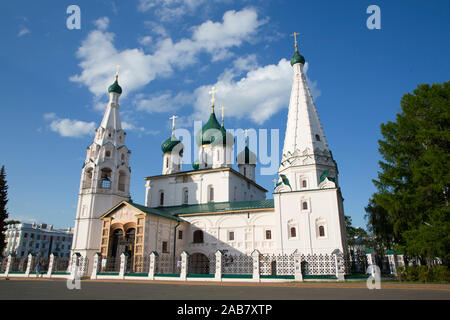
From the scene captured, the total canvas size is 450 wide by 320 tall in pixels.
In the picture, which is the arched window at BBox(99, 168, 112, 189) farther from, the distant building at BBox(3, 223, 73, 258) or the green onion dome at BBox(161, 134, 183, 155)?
the distant building at BBox(3, 223, 73, 258)

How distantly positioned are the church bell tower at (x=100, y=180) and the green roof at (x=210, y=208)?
430 centimetres

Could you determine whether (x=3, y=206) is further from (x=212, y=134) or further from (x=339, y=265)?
(x=339, y=265)

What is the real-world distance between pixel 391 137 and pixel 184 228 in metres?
15.7

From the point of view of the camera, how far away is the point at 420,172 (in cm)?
1541

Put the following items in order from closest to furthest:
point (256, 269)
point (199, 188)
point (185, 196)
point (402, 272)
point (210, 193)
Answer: point (402, 272) < point (256, 269) < point (210, 193) < point (199, 188) < point (185, 196)

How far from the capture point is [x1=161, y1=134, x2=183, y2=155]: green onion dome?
109ft

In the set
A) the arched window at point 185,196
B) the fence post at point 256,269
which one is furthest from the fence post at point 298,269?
the arched window at point 185,196

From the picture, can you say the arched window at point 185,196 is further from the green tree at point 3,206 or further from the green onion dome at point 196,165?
the green tree at point 3,206

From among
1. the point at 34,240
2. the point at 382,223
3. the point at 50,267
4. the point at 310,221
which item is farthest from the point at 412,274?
the point at 34,240

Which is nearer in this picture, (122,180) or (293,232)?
(293,232)

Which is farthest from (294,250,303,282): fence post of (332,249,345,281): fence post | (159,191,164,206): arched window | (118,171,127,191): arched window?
(118,171,127,191): arched window

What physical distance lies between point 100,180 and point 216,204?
987cm

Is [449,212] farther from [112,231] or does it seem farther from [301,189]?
[112,231]
